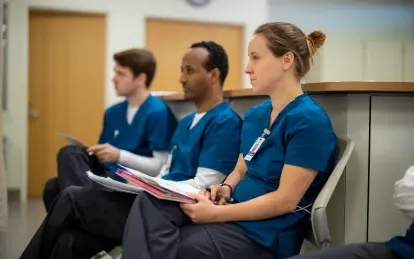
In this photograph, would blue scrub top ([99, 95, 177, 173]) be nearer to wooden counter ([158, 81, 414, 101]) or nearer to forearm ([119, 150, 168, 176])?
forearm ([119, 150, 168, 176])

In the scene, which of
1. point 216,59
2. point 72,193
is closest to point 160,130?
point 216,59

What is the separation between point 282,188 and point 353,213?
32cm

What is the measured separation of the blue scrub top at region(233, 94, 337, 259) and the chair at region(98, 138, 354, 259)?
0.03 meters

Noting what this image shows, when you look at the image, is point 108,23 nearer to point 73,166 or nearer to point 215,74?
point 73,166

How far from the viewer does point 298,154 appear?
127cm

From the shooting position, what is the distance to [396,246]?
1.08 metres

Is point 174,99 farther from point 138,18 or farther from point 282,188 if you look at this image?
point 138,18

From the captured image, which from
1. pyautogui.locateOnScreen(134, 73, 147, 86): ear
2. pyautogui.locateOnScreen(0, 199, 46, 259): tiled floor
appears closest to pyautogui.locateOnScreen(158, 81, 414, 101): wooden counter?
pyautogui.locateOnScreen(134, 73, 147, 86): ear

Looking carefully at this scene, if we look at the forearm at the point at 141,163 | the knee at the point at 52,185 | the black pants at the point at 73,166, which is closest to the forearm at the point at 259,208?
the black pants at the point at 73,166

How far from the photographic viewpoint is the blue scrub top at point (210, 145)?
1.70 metres

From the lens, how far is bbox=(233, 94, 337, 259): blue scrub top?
1.28m

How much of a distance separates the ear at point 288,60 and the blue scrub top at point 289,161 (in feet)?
0.31

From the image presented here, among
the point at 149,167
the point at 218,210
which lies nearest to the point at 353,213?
the point at 218,210

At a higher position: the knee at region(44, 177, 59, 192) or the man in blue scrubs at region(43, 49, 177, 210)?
the man in blue scrubs at region(43, 49, 177, 210)
